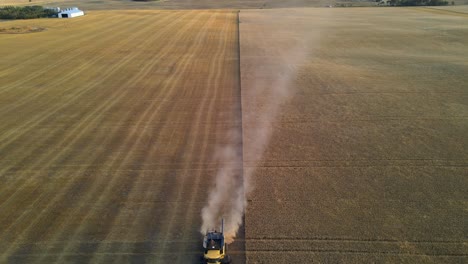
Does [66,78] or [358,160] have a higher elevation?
[66,78]

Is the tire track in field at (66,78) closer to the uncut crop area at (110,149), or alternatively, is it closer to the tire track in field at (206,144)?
the uncut crop area at (110,149)

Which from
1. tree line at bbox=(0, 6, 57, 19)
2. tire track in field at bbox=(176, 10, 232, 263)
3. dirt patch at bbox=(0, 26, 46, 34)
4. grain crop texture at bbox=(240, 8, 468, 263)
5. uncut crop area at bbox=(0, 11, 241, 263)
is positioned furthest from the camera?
tree line at bbox=(0, 6, 57, 19)

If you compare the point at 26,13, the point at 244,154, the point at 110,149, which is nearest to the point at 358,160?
the point at 244,154

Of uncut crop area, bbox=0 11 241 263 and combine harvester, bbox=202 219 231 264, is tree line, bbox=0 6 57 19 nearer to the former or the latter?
uncut crop area, bbox=0 11 241 263

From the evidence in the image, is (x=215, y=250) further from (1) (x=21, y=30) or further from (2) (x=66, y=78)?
(1) (x=21, y=30)

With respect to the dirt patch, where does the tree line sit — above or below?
above

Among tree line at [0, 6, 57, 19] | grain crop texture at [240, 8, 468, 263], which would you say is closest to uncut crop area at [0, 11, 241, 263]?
grain crop texture at [240, 8, 468, 263]

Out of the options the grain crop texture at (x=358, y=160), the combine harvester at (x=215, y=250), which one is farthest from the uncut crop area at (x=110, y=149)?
the grain crop texture at (x=358, y=160)

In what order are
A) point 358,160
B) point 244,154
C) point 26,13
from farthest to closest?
point 26,13, point 244,154, point 358,160
